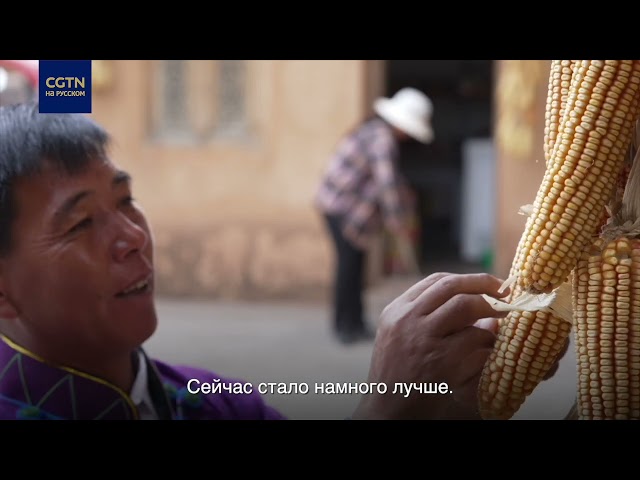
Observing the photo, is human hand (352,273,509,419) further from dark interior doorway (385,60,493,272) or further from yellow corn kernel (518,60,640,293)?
dark interior doorway (385,60,493,272)

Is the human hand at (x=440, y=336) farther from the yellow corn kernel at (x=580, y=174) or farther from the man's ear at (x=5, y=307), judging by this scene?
the man's ear at (x=5, y=307)

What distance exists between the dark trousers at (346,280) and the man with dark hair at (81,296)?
109 inches

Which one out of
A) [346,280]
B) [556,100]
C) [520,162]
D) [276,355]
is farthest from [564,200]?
[346,280]

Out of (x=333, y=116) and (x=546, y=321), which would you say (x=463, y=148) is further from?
(x=546, y=321)

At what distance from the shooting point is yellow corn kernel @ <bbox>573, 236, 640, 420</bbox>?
1.27 metres

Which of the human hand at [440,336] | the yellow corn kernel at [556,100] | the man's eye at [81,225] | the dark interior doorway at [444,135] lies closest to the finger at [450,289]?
the human hand at [440,336]

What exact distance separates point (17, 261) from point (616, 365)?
1.01m

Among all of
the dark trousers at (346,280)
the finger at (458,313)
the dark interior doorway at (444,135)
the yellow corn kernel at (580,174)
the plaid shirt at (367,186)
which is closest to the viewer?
the yellow corn kernel at (580,174)

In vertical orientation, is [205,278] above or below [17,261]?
below

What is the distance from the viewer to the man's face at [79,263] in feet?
4.85

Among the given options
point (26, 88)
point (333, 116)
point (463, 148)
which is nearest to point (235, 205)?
point (333, 116)

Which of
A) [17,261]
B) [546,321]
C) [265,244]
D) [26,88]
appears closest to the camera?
[546,321]

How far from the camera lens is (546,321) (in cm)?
131

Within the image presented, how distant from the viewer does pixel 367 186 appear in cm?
396
